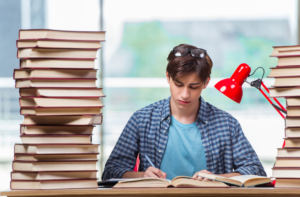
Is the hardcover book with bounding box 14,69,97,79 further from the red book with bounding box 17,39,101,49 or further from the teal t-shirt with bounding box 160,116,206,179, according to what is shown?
the teal t-shirt with bounding box 160,116,206,179

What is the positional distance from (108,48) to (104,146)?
921 mm

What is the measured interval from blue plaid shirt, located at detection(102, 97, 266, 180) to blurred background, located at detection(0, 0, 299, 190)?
1.60m

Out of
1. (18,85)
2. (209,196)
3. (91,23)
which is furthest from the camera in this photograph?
(91,23)

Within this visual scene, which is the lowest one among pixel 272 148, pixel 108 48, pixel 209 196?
pixel 272 148

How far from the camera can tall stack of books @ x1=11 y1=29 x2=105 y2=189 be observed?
3.96 feet

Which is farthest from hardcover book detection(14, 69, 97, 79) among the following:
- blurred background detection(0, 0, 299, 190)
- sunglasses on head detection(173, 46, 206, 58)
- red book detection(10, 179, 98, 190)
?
blurred background detection(0, 0, 299, 190)

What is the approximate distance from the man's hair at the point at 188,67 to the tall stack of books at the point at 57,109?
1.37 feet

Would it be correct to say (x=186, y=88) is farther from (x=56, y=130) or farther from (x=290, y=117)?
(x=56, y=130)

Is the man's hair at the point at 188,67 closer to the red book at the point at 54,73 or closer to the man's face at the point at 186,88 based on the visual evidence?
the man's face at the point at 186,88

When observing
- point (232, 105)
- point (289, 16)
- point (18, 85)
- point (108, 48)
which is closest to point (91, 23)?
point (108, 48)

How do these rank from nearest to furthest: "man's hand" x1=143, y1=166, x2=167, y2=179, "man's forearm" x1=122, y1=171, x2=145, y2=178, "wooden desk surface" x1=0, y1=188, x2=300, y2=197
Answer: "wooden desk surface" x1=0, y1=188, x2=300, y2=197 < "man's hand" x1=143, y1=166, x2=167, y2=179 < "man's forearm" x1=122, y1=171, x2=145, y2=178

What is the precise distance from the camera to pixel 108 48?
3312 millimetres

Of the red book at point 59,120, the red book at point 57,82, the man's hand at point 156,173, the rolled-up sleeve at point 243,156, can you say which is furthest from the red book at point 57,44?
the rolled-up sleeve at point 243,156

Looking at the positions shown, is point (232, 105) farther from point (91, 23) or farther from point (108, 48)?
point (91, 23)
